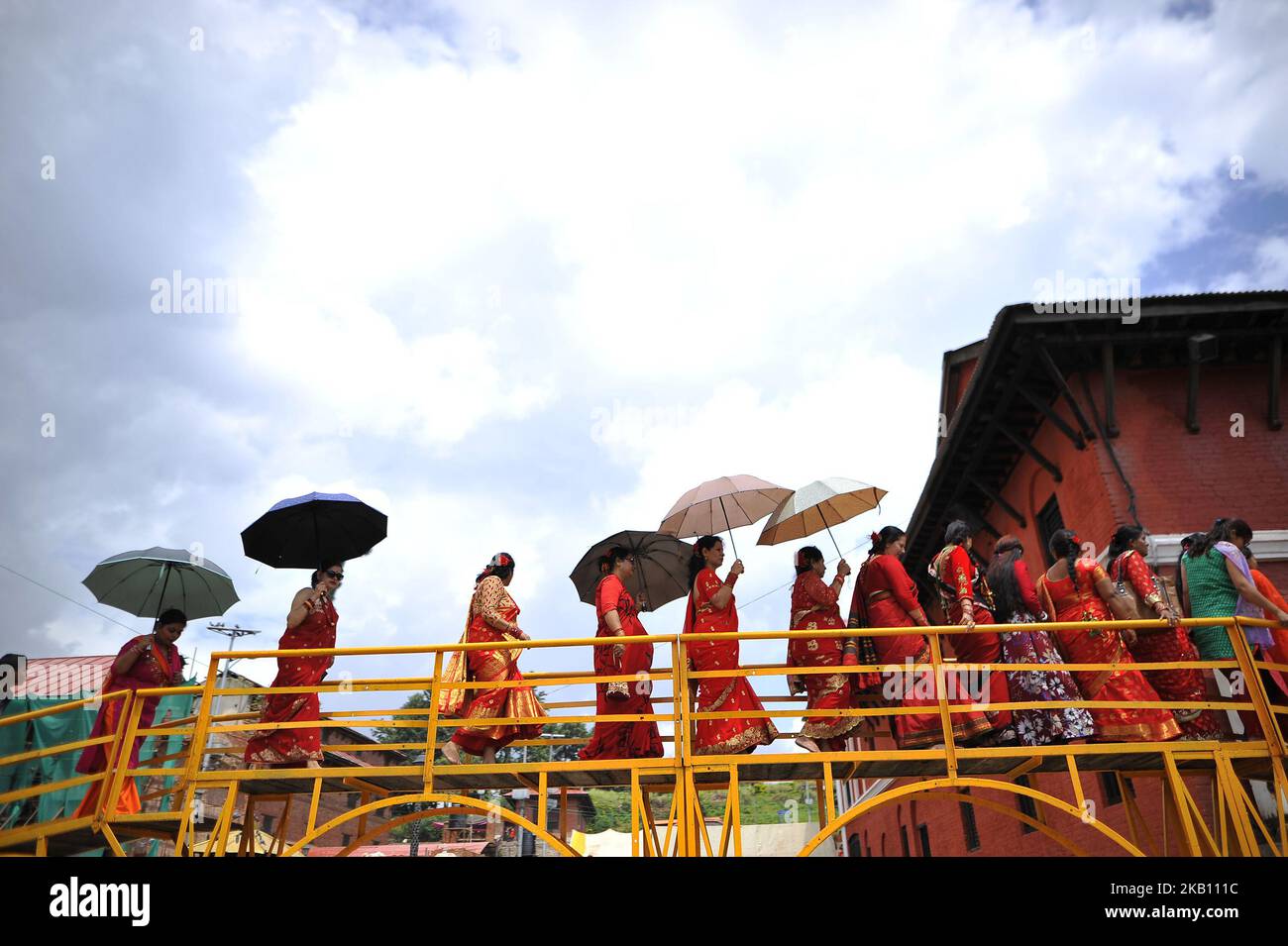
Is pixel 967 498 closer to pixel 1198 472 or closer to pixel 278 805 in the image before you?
pixel 1198 472

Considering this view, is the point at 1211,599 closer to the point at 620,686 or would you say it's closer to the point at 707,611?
the point at 707,611

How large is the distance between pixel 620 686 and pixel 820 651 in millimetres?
1596

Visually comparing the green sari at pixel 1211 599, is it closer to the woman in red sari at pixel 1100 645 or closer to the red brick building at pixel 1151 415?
the woman in red sari at pixel 1100 645

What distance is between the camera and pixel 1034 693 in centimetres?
626

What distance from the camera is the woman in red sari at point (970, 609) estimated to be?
6.01 m

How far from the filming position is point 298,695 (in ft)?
21.3

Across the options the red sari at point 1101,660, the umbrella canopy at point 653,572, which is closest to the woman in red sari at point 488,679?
the umbrella canopy at point 653,572

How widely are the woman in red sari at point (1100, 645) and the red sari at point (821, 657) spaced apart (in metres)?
1.78

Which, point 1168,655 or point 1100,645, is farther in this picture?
point 1100,645

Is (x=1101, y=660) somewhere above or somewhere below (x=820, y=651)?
below

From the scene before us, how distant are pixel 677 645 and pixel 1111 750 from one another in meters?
3.02

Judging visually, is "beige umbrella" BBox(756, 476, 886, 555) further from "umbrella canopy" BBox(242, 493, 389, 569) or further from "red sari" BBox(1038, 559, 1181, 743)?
"umbrella canopy" BBox(242, 493, 389, 569)

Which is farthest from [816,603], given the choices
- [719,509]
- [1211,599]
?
[1211,599]
